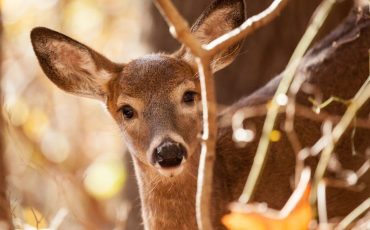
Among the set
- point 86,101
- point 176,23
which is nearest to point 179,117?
point 176,23

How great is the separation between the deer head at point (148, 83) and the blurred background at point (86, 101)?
2.21 ft

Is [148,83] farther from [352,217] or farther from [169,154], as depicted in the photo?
[352,217]

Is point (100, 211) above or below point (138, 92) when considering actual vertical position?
above

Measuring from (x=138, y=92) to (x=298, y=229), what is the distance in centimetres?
136

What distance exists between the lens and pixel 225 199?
560cm

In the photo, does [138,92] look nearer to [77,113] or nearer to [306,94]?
[306,94]

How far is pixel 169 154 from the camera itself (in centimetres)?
479

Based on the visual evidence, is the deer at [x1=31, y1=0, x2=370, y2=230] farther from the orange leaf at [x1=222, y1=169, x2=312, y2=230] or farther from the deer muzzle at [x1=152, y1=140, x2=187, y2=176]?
the orange leaf at [x1=222, y1=169, x2=312, y2=230]

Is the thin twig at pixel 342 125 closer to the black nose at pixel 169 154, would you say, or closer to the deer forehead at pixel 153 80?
the black nose at pixel 169 154

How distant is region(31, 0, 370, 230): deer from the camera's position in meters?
5.33

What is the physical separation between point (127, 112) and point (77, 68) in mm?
586

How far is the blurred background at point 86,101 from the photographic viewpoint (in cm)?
716

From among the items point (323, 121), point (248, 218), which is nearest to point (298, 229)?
point (248, 218)

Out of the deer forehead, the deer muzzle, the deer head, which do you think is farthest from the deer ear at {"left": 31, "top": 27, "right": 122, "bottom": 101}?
the deer muzzle
